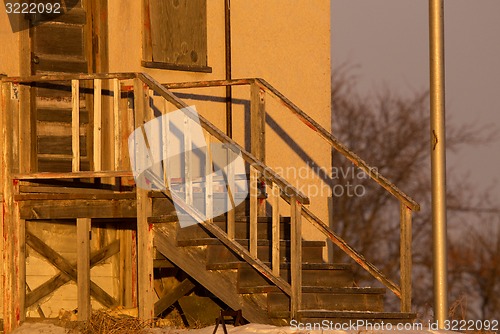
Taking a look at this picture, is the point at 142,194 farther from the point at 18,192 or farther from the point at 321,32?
the point at 321,32

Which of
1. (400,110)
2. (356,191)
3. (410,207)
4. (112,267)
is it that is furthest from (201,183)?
(400,110)

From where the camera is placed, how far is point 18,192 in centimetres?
1377

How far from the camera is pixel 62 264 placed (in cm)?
1482

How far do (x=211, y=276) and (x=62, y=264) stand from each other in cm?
249

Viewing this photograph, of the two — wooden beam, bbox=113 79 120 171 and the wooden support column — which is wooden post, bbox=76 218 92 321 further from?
wooden beam, bbox=113 79 120 171

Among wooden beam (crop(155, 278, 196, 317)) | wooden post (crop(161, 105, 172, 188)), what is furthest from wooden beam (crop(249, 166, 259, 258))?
wooden beam (crop(155, 278, 196, 317))

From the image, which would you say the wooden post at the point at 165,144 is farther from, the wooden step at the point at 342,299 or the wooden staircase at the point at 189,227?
the wooden step at the point at 342,299

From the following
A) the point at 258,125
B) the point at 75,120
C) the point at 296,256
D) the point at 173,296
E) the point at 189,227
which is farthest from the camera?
the point at 173,296

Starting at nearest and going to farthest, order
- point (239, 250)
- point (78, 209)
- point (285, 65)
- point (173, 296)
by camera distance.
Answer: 1. point (239, 250)
2. point (78, 209)
3. point (173, 296)
4. point (285, 65)

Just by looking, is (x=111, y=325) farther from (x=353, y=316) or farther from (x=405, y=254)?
(x=405, y=254)

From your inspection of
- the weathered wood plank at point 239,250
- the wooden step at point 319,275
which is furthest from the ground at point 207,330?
the wooden step at point 319,275

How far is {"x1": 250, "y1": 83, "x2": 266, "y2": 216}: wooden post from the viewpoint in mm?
14648

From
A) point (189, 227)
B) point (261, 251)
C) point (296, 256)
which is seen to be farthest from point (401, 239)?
point (189, 227)

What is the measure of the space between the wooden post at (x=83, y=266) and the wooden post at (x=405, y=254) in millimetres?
3543
